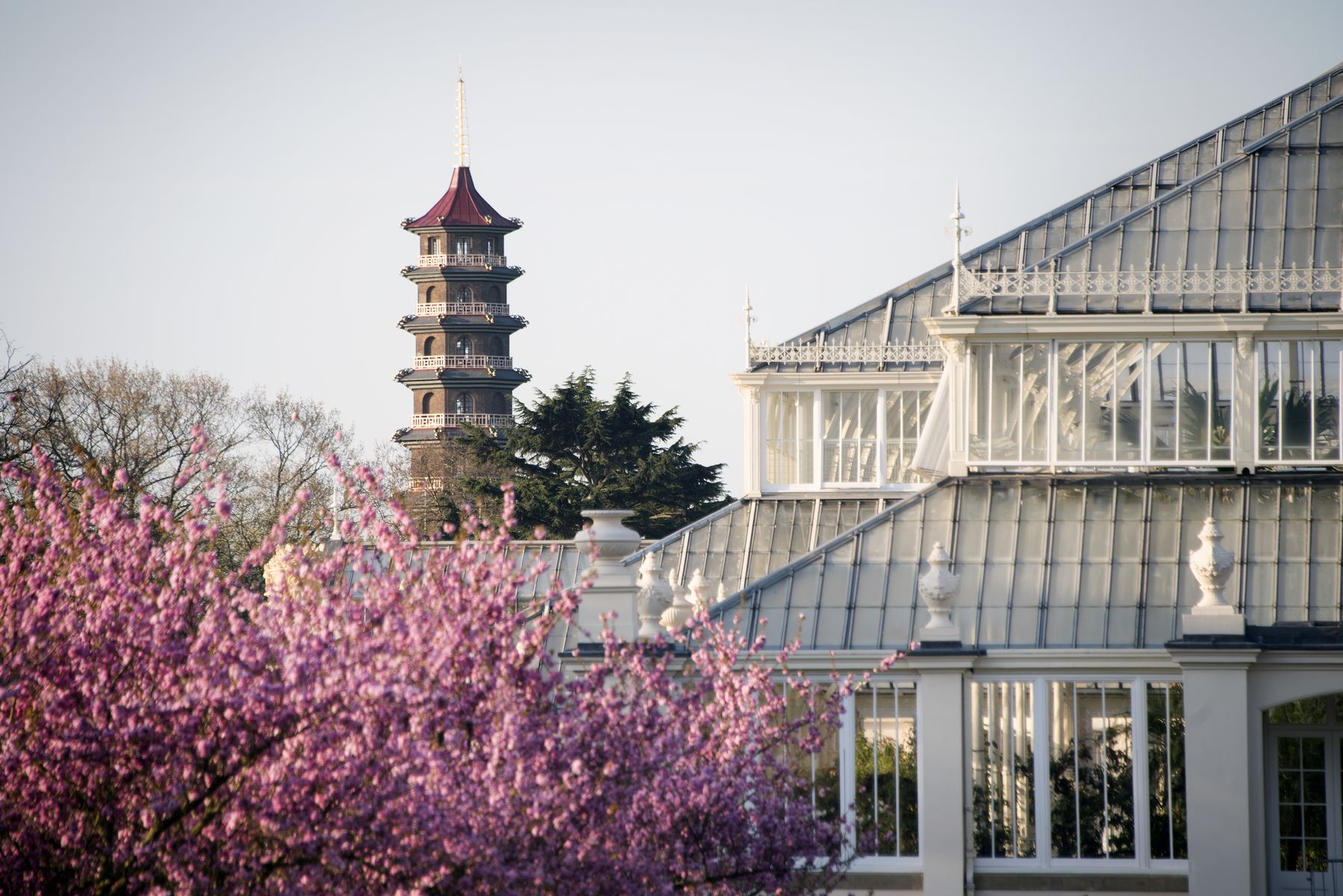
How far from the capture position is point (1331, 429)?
21.0 meters

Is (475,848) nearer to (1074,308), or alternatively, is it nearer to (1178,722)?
(1178,722)

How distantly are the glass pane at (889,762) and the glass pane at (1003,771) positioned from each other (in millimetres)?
641

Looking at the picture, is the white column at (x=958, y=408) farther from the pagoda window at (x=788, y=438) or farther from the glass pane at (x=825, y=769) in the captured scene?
the pagoda window at (x=788, y=438)

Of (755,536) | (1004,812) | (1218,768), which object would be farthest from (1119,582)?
(755,536)

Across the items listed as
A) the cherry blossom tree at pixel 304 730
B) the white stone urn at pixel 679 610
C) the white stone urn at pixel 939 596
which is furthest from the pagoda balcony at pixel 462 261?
the cherry blossom tree at pixel 304 730

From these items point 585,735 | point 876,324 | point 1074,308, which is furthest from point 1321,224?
point 585,735

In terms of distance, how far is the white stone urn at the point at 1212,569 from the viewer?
18516mm

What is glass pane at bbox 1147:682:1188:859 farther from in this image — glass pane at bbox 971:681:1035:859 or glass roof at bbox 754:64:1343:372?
glass roof at bbox 754:64:1343:372

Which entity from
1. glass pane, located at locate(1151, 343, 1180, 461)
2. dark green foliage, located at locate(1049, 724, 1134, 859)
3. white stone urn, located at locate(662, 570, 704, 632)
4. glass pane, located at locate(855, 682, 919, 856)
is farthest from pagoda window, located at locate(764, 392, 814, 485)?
dark green foliage, located at locate(1049, 724, 1134, 859)

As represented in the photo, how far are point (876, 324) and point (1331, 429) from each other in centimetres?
1213

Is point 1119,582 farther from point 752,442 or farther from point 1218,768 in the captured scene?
point 752,442

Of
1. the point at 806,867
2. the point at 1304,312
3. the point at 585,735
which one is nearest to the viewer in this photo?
the point at 585,735

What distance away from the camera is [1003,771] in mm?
18891

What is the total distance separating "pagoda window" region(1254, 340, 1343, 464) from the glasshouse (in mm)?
27
